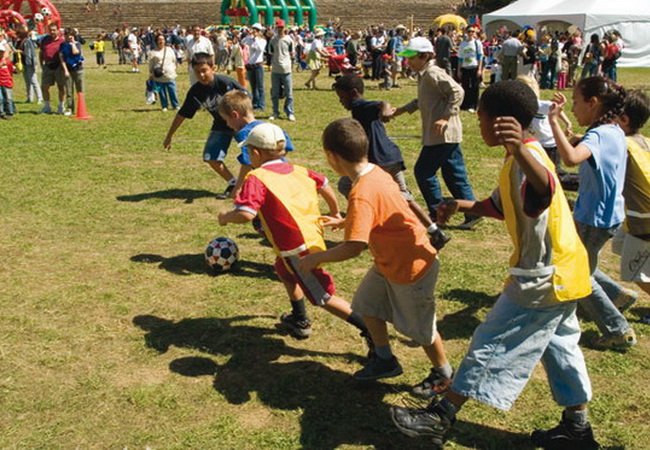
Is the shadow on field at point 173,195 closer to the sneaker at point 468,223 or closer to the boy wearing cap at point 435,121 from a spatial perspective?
the boy wearing cap at point 435,121

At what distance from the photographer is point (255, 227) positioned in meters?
7.07

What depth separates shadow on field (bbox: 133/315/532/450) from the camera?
3635mm

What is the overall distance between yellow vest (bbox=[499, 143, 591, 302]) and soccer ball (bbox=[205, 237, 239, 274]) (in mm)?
3386

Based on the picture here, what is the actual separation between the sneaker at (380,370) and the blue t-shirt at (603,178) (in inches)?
61.6

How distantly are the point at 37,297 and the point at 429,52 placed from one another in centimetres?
440

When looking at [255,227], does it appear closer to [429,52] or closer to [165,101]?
[429,52]

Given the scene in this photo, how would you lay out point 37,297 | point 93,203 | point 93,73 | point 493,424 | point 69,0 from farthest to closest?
point 69,0 → point 93,73 → point 93,203 → point 37,297 → point 493,424

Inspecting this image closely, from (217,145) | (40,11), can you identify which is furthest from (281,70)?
(40,11)

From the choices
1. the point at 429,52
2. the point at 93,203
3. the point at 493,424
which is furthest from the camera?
the point at 93,203

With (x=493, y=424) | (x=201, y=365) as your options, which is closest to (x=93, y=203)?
(x=201, y=365)

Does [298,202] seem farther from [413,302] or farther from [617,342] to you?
[617,342]

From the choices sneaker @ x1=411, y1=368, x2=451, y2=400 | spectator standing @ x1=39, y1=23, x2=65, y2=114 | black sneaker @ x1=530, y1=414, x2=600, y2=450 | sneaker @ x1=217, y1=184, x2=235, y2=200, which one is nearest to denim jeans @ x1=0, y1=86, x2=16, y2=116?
spectator standing @ x1=39, y1=23, x2=65, y2=114

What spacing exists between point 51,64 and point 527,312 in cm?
1450

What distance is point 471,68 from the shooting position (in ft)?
55.3
